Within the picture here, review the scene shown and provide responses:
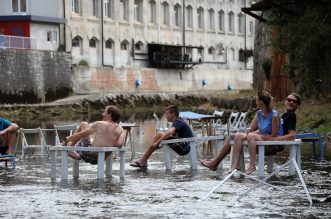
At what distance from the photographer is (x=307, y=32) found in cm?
2483

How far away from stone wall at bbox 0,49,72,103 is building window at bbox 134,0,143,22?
15.8 metres

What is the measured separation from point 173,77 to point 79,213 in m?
74.7

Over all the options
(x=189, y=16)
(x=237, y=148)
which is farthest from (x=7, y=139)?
(x=189, y=16)

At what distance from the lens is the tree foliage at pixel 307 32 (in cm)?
2430

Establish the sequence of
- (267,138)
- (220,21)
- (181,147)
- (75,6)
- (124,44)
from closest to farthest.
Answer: (267,138), (181,147), (75,6), (124,44), (220,21)

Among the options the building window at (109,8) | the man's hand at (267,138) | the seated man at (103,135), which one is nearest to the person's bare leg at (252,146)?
the man's hand at (267,138)

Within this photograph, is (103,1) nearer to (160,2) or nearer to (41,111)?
(160,2)

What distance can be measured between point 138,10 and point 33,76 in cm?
2085

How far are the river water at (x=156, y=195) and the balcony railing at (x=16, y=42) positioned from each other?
150 ft

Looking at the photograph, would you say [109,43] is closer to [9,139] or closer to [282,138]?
[9,139]

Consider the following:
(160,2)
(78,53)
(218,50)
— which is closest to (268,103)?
(78,53)

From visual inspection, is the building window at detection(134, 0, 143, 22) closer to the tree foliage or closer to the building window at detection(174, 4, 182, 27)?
the building window at detection(174, 4, 182, 27)

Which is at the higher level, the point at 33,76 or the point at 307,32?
the point at 307,32

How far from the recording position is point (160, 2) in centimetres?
9194
